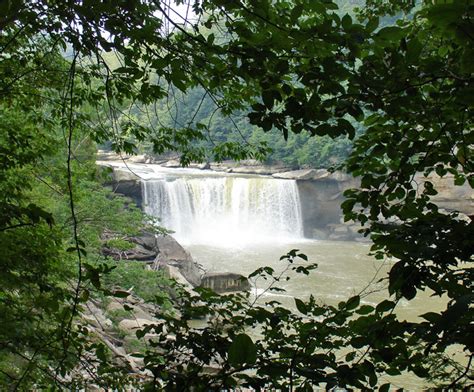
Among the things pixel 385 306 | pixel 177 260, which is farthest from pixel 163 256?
pixel 385 306

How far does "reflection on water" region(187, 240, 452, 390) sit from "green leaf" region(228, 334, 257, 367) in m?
6.37

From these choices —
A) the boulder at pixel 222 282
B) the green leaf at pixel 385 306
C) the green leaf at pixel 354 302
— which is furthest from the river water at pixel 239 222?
the green leaf at pixel 385 306

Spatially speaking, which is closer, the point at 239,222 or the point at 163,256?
the point at 163,256

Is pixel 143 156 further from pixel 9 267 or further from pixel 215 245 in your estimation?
pixel 9 267

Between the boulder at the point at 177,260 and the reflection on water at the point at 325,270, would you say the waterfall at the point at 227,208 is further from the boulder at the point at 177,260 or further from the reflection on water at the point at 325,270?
the boulder at the point at 177,260

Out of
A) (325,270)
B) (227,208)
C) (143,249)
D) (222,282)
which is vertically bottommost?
(325,270)

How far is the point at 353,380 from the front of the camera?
3.41 ft

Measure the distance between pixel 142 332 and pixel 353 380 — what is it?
1.00 metres

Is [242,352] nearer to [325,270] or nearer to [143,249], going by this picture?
[143,249]

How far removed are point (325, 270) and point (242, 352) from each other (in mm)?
13806

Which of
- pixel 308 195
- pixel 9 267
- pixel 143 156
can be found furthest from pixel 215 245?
pixel 9 267

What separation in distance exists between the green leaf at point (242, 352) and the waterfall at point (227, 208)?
711 inches

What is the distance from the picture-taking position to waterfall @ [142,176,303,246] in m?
19.2

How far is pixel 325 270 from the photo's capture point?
557 inches
